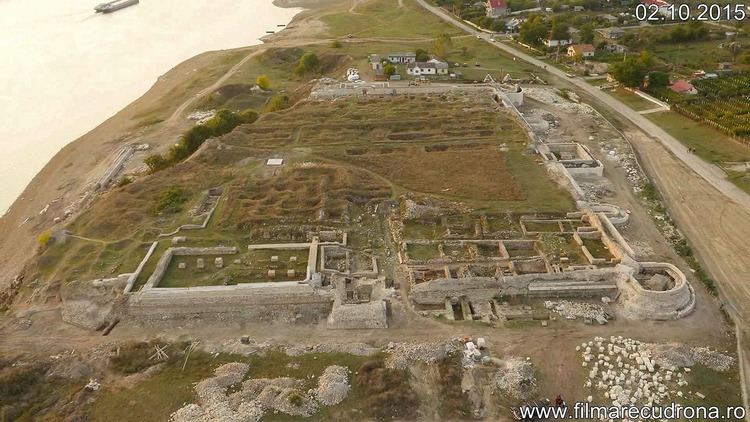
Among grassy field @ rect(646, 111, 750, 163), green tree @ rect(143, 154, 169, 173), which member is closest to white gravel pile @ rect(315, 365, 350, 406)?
green tree @ rect(143, 154, 169, 173)

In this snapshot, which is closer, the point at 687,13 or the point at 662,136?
the point at 662,136

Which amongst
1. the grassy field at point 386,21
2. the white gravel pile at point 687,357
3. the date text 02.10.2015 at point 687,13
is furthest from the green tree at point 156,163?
the date text 02.10.2015 at point 687,13

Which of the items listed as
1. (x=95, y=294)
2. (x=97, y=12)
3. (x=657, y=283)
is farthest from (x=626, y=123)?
(x=97, y=12)

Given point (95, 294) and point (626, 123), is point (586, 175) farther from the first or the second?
point (95, 294)

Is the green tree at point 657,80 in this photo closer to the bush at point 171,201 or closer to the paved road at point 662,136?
the paved road at point 662,136

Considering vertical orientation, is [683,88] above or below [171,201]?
below

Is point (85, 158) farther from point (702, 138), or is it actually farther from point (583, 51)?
point (583, 51)

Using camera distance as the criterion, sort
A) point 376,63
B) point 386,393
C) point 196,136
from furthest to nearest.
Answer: point 376,63, point 196,136, point 386,393

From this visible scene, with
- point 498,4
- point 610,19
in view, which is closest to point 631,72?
point 610,19

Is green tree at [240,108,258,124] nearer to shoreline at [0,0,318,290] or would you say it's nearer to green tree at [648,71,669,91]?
shoreline at [0,0,318,290]
